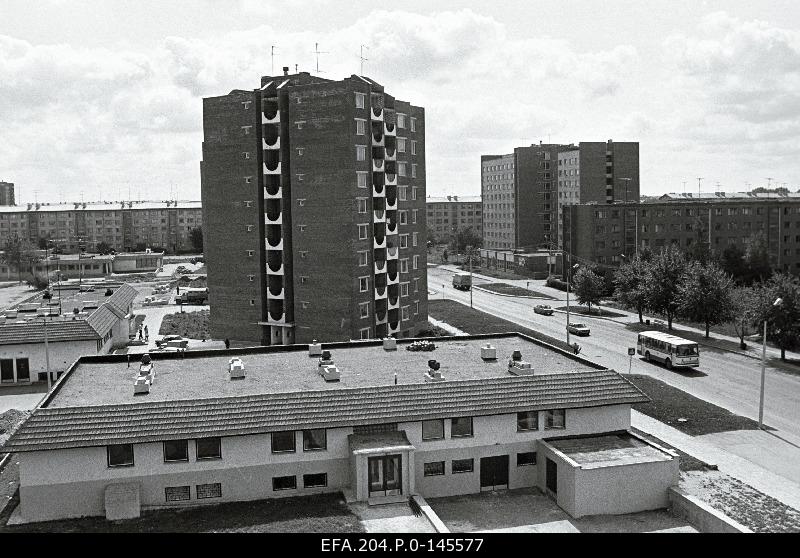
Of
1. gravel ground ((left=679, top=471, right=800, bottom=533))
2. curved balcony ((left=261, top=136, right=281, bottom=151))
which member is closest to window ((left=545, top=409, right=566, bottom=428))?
gravel ground ((left=679, top=471, right=800, bottom=533))

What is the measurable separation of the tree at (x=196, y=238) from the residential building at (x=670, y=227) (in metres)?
96.7

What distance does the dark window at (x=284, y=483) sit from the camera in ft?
97.1

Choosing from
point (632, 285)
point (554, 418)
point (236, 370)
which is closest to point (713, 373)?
point (632, 285)

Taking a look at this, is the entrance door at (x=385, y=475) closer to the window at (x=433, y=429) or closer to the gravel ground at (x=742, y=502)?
the window at (x=433, y=429)

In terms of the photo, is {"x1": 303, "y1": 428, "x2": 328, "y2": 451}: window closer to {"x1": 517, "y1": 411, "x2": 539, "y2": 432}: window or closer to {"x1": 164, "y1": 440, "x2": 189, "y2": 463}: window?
{"x1": 164, "y1": 440, "x2": 189, "y2": 463}: window

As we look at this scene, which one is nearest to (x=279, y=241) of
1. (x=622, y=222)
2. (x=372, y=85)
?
(x=372, y=85)

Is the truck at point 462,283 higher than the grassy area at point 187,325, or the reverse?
the truck at point 462,283

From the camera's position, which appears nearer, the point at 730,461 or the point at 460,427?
the point at 460,427

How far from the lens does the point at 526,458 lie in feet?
105

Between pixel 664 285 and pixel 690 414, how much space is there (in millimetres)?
31360

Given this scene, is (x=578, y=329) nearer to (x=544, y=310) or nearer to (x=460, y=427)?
(x=544, y=310)

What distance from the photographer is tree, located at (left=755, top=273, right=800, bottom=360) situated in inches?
2222

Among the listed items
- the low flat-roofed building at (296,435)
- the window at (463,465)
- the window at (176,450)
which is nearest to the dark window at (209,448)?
the low flat-roofed building at (296,435)

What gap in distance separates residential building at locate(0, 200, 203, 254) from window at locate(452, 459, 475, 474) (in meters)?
159
